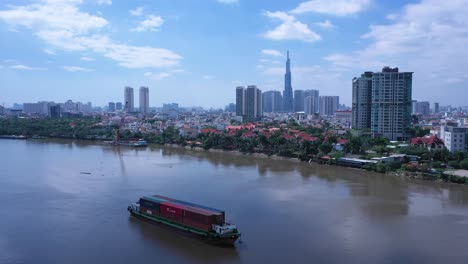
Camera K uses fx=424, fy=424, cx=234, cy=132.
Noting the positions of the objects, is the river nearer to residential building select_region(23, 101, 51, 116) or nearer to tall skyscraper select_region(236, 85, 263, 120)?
tall skyscraper select_region(236, 85, 263, 120)

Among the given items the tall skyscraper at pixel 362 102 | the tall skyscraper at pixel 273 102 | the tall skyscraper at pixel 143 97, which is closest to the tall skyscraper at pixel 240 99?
the tall skyscraper at pixel 362 102

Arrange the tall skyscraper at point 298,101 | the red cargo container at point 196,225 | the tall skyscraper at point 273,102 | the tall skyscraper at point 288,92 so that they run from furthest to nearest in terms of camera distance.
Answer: the tall skyscraper at point 298,101 → the tall skyscraper at point 273,102 → the tall skyscraper at point 288,92 → the red cargo container at point 196,225

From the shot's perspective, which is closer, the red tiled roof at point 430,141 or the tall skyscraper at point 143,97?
the red tiled roof at point 430,141

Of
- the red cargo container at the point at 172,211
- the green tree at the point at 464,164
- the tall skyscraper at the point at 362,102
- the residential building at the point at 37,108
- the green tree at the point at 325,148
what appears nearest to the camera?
the red cargo container at the point at 172,211

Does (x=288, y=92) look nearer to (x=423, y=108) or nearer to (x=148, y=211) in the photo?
(x=423, y=108)

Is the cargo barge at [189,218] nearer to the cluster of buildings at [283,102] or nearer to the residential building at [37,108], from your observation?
the cluster of buildings at [283,102]

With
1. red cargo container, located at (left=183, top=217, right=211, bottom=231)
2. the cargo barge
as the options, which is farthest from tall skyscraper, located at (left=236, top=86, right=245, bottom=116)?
red cargo container, located at (left=183, top=217, right=211, bottom=231)
